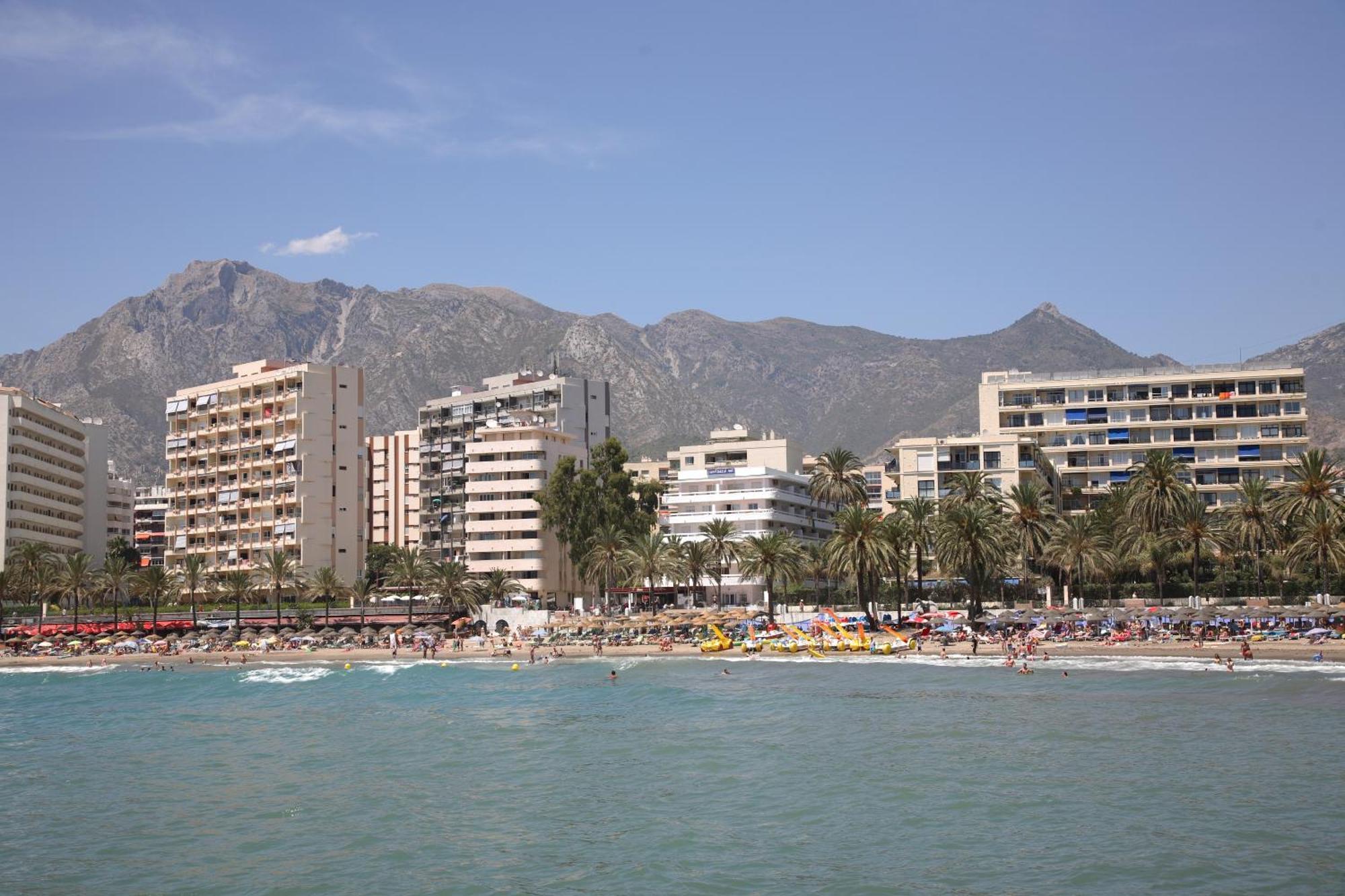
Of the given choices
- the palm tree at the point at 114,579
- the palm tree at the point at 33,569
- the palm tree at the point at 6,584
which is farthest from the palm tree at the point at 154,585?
the palm tree at the point at 6,584

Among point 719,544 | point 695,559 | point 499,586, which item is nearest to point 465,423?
point 499,586

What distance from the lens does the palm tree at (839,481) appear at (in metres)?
120

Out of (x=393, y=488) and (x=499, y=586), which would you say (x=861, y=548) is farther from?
(x=393, y=488)

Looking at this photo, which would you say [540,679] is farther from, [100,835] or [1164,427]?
[1164,427]

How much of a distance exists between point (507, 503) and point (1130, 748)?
9411 centimetres

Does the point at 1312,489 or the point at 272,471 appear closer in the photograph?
the point at 1312,489

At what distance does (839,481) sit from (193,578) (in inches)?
2443

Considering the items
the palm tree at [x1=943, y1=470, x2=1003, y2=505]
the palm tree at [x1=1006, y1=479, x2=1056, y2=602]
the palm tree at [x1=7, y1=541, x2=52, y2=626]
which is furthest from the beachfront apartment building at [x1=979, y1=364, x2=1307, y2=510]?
the palm tree at [x1=7, y1=541, x2=52, y2=626]

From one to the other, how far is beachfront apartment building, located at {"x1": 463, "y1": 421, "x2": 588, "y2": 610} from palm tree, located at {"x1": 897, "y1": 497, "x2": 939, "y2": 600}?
40789mm

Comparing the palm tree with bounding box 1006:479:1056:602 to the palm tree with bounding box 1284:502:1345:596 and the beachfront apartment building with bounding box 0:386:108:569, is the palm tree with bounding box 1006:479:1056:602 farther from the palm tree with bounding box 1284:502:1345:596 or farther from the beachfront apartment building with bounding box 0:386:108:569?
the beachfront apartment building with bounding box 0:386:108:569

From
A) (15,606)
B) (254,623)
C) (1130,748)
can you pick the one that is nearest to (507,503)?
(254,623)

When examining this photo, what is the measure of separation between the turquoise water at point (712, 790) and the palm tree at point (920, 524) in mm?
28735

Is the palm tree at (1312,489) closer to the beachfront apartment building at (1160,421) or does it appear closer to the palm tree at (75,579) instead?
the beachfront apartment building at (1160,421)

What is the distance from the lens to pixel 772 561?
4050 inches
